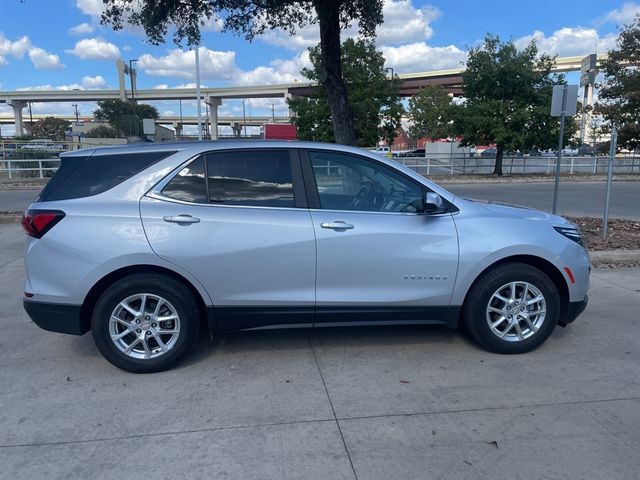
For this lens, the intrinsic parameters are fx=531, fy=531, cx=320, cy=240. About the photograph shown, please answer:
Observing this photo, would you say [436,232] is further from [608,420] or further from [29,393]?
[29,393]

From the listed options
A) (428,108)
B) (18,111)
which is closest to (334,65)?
(428,108)

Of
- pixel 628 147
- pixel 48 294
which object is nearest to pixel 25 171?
pixel 48 294

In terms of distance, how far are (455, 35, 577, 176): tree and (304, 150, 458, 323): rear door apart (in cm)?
2094

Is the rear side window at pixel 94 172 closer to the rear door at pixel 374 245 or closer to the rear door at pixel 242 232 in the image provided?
the rear door at pixel 242 232

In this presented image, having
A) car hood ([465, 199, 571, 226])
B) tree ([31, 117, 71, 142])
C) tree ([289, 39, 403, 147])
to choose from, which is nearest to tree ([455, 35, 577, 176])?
tree ([289, 39, 403, 147])

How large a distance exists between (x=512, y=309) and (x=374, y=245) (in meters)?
1.31

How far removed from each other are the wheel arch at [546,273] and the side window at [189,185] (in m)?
2.32

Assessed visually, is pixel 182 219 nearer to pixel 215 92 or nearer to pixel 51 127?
pixel 215 92

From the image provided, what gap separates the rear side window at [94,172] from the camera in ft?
13.5

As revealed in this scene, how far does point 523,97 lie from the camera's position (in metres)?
24.0

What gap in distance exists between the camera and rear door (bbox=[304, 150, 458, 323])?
4172 mm

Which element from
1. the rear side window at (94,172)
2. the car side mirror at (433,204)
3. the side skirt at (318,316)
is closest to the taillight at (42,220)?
the rear side window at (94,172)

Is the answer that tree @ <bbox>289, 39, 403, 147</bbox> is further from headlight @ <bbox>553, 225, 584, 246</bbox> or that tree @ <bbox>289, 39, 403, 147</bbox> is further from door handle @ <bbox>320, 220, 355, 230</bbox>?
door handle @ <bbox>320, 220, 355, 230</bbox>

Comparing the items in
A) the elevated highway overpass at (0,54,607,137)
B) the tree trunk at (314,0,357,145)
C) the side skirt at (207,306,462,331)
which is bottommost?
the side skirt at (207,306,462,331)
